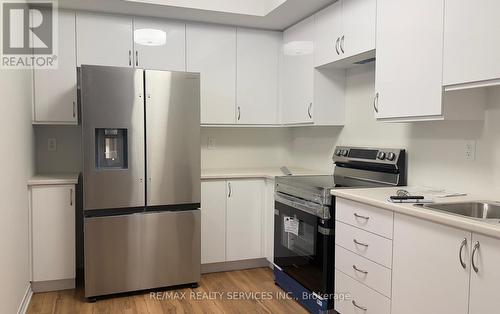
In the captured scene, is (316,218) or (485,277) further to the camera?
(316,218)

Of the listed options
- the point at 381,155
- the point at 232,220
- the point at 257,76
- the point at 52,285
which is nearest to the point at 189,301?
the point at 232,220

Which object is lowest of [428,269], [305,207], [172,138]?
[428,269]

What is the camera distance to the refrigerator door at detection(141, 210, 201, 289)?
2973mm

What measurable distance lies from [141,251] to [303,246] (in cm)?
120

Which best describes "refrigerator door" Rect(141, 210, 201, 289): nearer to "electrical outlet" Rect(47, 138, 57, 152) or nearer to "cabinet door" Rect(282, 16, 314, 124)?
"electrical outlet" Rect(47, 138, 57, 152)

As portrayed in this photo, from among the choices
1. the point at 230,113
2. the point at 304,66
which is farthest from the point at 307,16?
the point at 230,113

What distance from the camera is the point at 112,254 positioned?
289 cm

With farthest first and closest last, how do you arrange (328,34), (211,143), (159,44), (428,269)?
(211,143) < (159,44) < (328,34) < (428,269)

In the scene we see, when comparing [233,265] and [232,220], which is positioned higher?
[232,220]

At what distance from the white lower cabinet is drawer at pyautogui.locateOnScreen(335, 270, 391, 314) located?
1.18m

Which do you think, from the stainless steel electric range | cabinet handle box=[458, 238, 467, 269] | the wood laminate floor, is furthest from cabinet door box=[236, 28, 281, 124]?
cabinet handle box=[458, 238, 467, 269]

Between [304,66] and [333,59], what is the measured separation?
46 centimetres

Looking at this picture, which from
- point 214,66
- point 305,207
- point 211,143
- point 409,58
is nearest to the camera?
point 409,58

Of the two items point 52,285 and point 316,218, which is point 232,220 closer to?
point 316,218
